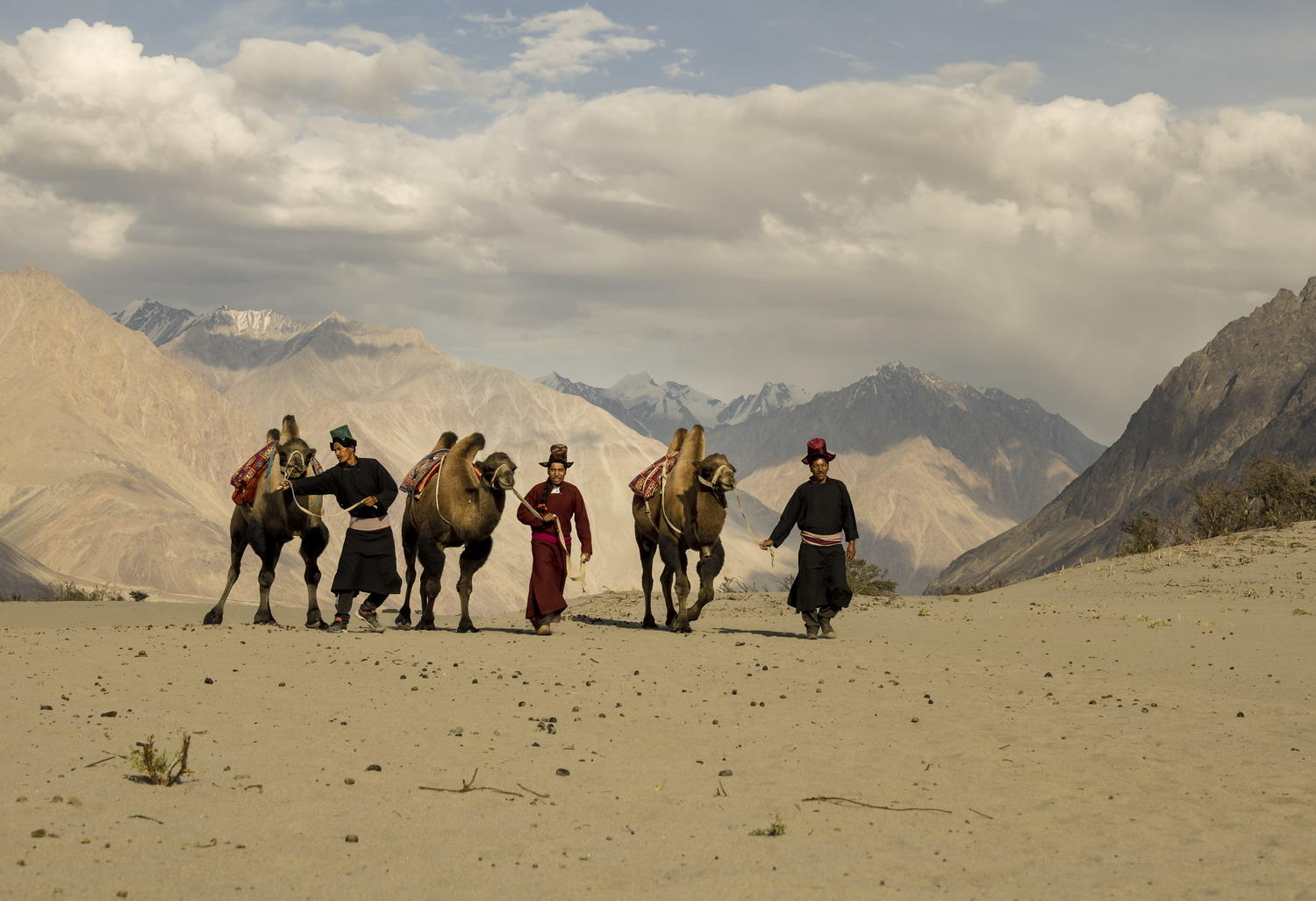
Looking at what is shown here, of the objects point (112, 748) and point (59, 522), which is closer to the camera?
point (112, 748)

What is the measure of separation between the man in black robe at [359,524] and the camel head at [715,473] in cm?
399

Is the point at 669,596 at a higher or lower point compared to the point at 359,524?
lower

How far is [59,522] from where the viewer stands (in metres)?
123

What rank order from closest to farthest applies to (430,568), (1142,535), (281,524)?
(281,524), (430,568), (1142,535)

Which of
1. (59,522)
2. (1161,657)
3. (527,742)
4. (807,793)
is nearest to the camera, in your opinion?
(807,793)

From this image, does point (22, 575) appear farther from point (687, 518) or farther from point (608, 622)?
point (687, 518)

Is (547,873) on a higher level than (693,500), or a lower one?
lower

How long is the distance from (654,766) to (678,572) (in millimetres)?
7649

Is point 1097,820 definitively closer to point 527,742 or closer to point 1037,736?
point 1037,736

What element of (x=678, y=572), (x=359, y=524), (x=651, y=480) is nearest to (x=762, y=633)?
(x=678, y=572)

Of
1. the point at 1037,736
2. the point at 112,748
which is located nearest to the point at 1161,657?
Answer: the point at 1037,736

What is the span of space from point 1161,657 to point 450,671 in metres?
7.88

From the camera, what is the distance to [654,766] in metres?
9.01

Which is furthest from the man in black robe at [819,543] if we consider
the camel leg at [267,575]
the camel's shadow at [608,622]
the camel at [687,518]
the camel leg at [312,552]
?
the camel leg at [267,575]
